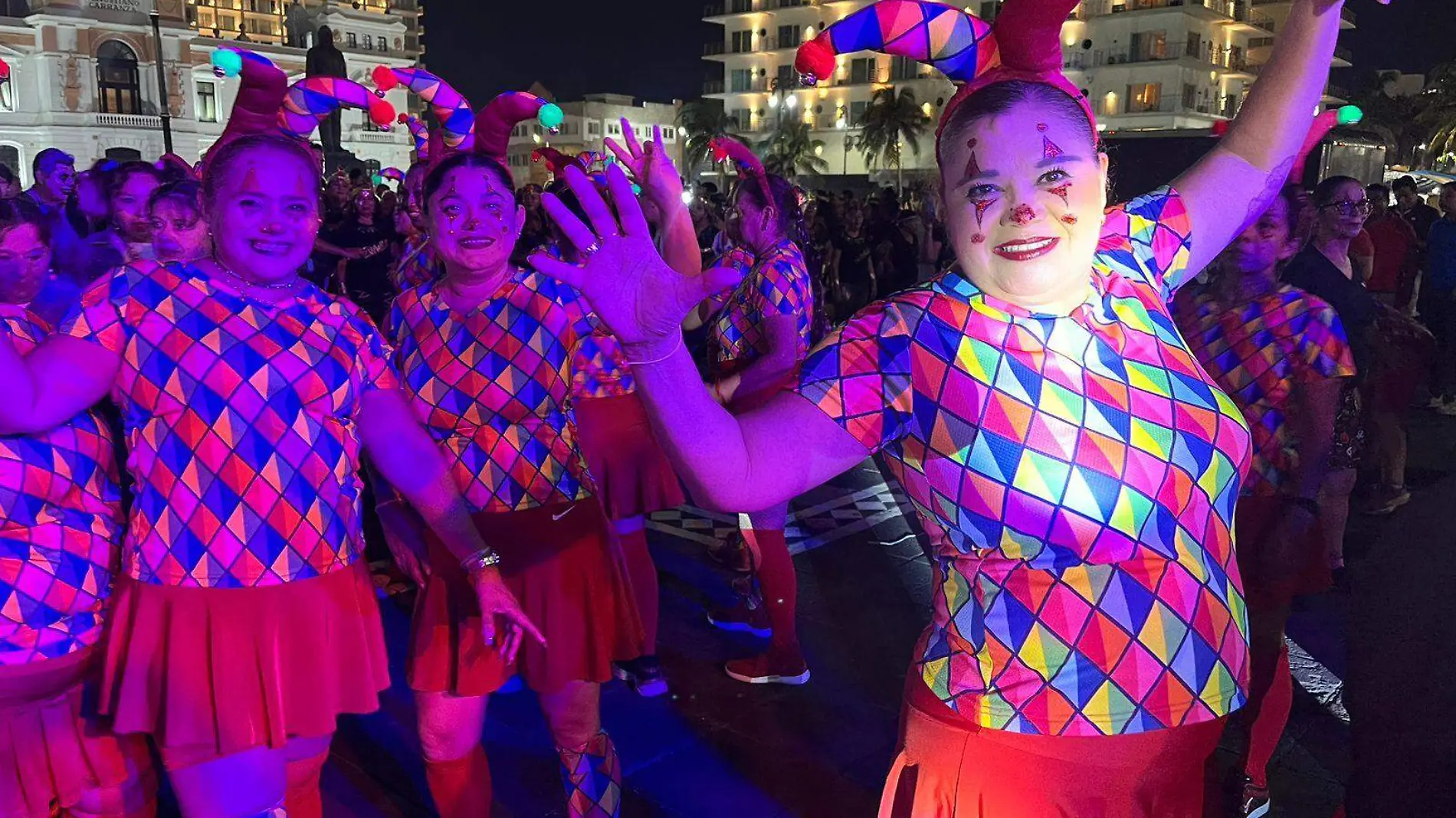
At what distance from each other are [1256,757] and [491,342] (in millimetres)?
2642

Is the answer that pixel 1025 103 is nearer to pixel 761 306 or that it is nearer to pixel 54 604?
pixel 54 604

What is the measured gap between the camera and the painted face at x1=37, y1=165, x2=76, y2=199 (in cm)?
631

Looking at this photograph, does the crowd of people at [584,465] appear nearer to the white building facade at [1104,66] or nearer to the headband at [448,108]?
the headband at [448,108]

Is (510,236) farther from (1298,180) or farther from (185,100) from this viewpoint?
(185,100)

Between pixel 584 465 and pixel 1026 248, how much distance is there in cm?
170

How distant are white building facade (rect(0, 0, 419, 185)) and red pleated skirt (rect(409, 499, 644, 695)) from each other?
49.3 m

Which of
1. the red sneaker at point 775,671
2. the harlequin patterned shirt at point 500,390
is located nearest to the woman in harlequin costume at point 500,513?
the harlequin patterned shirt at point 500,390

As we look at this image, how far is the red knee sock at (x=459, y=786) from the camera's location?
2.70m

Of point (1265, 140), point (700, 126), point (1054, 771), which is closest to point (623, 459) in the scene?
point (1265, 140)

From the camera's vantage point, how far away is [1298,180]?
133 inches

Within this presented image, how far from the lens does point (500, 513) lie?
2.73 m

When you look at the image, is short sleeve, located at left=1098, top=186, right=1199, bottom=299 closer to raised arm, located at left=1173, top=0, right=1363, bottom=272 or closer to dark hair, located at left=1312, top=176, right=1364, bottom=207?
raised arm, located at left=1173, top=0, right=1363, bottom=272

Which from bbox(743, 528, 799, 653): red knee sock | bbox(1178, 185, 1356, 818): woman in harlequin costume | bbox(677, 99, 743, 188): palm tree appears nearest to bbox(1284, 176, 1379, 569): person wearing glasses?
bbox(1178, 185, 1356, 818): woman in harlequin costume

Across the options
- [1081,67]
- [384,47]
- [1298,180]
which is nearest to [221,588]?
[1298,180]
